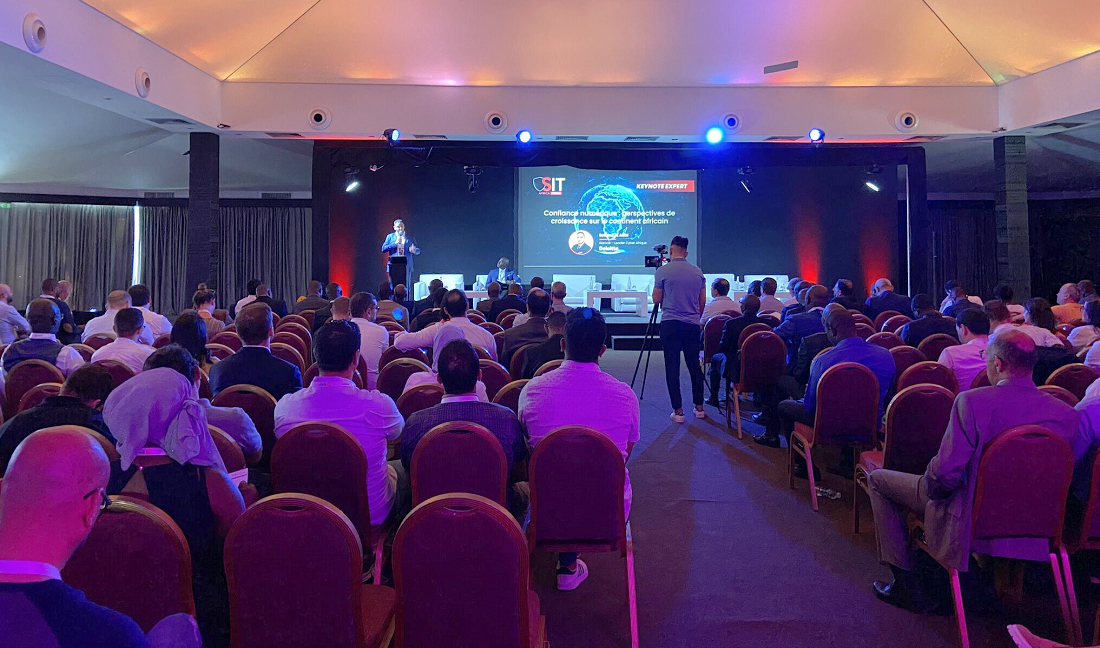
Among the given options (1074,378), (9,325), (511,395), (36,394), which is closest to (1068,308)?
(1074,378)

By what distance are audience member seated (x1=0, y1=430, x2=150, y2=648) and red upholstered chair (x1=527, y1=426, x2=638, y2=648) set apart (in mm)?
1592

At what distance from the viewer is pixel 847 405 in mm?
4203

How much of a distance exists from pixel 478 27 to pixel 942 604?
355 inches

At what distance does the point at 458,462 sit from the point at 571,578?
98 centimetres

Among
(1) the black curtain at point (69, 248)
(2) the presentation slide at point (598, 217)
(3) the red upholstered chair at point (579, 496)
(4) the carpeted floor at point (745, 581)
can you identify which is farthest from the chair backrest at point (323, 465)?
(1) the black curtain at point (69, 248)

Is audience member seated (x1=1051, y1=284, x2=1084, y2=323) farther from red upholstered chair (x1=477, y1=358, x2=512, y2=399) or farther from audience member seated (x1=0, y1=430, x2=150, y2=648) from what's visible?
audience member seated (x1=0, y1=430, x2=150, y2=648)

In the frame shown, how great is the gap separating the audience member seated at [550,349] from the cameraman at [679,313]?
2.14 meters

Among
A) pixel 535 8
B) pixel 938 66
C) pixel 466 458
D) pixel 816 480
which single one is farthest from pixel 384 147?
pixel 466 458

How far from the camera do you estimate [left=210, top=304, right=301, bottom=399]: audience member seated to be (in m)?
3.75

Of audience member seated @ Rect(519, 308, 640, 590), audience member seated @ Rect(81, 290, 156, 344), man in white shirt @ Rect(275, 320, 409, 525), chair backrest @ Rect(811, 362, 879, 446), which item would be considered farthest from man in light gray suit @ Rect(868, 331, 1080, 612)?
audience member seated @ Rect(81, 290, 156, 344)

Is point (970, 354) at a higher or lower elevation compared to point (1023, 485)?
higher

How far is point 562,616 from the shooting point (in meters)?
2.97

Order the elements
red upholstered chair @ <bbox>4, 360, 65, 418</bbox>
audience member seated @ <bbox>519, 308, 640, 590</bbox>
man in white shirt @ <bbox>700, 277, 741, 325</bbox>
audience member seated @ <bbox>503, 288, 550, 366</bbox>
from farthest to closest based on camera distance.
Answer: man in white shirt @ <bbox>700, 277, 741, 325</bbox> → audience member seated @ <bbox>503, 288, 550, 366</bbox> → red upholstered chair @ <bbox>4, 360, 65, 418</bbox> → audience member seated @ <bbox>519, 308, 640, 590</bbox>

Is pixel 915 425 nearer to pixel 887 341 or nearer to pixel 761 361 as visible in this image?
pixel 887 341
